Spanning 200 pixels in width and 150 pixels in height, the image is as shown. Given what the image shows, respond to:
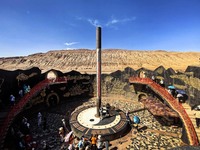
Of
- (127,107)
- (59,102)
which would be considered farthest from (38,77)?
(127,107)

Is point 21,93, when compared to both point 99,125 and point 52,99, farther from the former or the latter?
point 99,125

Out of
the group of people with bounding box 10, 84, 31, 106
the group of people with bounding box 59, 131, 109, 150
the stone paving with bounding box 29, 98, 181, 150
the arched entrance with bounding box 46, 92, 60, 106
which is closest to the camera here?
the group of people with bounding box 59, 131, 109, 150

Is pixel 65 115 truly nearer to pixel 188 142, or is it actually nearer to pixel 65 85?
pixel 65 85

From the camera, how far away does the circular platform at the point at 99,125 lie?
1809 centimetres

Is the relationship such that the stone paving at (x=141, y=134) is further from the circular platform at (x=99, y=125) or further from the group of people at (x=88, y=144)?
the circular platform at (x=99, y=125)

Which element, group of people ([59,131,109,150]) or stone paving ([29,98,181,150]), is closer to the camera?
group of people ([59,131,109,150])

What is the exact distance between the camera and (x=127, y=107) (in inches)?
1064

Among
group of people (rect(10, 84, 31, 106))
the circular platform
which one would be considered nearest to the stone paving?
the circular platform

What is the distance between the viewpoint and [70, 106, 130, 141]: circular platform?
18.1 metres

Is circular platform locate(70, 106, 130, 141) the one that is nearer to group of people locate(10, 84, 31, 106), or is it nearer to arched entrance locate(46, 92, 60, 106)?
arched entrance locate(46, 92, 60, 106)

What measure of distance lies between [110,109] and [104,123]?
12.5 feet

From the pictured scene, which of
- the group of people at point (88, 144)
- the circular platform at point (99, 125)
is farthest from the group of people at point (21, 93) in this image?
the group of people at point (88, 144)

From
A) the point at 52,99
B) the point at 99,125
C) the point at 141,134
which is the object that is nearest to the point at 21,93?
the point at 52,99

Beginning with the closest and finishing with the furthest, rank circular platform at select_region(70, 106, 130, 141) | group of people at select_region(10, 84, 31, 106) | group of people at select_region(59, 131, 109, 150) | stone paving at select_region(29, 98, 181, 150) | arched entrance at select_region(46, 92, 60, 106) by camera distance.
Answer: group of people at select_region(59, 131, 109, 150), stone paving at select_region(29, 98, 181, 150), circular platform at select_region(70, 106, 130, 141), group of people at select_region(10, 84, 31, 106), arched entrance at select_region(46, 92, 60, 106)
